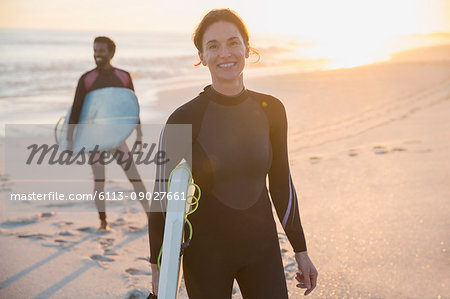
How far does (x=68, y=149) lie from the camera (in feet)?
15.3

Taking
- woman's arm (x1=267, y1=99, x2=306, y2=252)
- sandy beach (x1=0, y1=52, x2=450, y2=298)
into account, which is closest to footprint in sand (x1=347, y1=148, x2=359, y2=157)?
sandy beach (x1=0, y1=52, x2=450, y2=298)

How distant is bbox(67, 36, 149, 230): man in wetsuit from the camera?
4.35 meters

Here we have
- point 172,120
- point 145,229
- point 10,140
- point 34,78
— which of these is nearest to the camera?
point 172,120

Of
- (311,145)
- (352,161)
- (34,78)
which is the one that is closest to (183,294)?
(352,161)

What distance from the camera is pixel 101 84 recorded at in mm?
4418

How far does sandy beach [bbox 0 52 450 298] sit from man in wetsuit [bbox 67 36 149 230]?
0.41 m

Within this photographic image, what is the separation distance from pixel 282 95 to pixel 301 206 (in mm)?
8214

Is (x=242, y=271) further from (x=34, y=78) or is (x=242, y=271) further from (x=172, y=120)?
(x=34, y=78)

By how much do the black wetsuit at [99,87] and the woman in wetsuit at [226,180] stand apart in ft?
8.46

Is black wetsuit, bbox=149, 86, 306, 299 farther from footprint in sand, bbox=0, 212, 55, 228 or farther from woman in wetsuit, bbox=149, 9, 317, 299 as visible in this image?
footprint in sand, bbox=0, 212, 55, 228

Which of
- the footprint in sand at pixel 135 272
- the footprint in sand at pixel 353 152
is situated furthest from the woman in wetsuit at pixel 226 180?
the footprint in sand at pixel 353 152

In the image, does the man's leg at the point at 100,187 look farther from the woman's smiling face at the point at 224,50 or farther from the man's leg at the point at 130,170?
the woman's smiling face at the point at 224,50

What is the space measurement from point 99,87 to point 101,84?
4cm

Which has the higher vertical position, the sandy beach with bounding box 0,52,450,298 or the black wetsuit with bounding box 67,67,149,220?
the black wetsuit with bounding box 67,67,149,220
